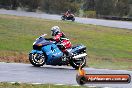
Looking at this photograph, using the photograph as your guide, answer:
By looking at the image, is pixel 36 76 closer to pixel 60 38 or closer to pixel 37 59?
pixel 37 59

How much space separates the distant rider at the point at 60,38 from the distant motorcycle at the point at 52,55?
145mm

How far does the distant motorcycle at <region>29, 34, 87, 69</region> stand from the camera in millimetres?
17875

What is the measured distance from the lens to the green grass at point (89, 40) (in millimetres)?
26062

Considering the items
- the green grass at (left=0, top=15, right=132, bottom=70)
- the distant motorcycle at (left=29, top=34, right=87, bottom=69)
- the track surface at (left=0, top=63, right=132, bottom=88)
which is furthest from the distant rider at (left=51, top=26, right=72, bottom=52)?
the green grass at (left=0, top=15, right=132, bottom=70)

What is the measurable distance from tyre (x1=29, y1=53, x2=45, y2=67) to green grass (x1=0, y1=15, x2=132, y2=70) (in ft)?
16.1

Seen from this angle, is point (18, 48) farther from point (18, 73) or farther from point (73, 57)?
point (18, 73)

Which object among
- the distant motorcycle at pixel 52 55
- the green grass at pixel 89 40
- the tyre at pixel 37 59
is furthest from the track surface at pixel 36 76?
the green grass at pixel 89 40

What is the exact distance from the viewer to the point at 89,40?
35.5 m

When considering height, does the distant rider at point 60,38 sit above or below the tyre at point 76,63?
above

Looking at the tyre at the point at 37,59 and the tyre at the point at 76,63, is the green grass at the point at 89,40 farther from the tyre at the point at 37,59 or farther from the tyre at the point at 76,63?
the tyre at the point at 37,59

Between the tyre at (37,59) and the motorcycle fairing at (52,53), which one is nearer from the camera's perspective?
the tyre at (37,59)

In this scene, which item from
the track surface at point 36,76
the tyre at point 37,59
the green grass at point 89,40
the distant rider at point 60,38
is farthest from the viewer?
the green grass at point 89,40

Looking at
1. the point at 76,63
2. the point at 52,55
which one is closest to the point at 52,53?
the point at 52,55

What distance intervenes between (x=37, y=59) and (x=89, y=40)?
17.9 m
